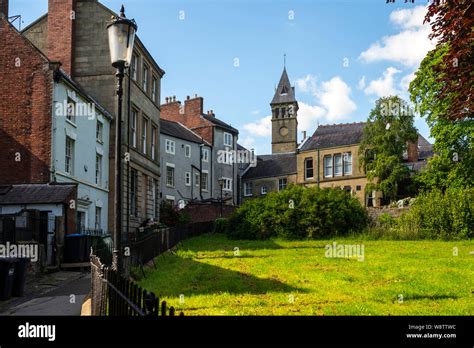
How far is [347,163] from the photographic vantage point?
193 feet

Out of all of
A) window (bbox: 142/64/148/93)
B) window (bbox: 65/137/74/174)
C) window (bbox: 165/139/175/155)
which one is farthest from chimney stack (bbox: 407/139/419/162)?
window (bbox: 65/137/74/174)

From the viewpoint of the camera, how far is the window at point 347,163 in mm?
58737

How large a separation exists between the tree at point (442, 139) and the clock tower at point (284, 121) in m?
45.8

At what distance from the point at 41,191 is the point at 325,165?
43.0 m

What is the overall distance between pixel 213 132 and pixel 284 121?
3196 centimetres

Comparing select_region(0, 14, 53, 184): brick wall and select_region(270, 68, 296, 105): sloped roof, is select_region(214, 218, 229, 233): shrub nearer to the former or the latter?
select_region(0, 14, 53, 184): brick wall

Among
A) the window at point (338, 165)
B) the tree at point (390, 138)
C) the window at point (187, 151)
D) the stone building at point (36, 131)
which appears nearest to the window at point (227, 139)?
the window at point (187, 151)

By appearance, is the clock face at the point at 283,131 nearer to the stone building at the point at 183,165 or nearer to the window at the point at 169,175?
the stone building at the point at 183,165

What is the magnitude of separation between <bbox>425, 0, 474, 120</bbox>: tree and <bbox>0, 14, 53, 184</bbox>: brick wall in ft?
55.5
